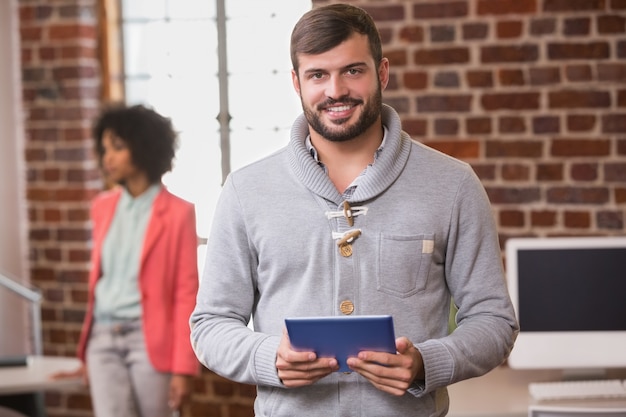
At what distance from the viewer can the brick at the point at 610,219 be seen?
3.15 meters

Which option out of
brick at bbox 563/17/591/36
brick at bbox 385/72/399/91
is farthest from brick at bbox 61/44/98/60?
brick at bbox 563/17/591/36

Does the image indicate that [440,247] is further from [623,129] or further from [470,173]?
[623,129]

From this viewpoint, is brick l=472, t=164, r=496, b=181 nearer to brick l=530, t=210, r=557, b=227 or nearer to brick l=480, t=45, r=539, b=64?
brick l=530, t=210, r=557, b=227

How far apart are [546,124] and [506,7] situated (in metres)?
0.41

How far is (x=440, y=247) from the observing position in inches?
65.5

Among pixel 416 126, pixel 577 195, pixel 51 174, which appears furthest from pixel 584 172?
pixel 51 174

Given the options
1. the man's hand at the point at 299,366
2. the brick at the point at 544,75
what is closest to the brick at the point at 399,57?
the brick at the point at 544,75

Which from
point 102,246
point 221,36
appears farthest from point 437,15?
point 102,246

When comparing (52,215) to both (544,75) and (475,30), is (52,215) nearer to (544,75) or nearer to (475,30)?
(475,30)

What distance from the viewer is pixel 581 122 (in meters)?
3.15

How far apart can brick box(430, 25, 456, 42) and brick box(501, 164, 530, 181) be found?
47cm

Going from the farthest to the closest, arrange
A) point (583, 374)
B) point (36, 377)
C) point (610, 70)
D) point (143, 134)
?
1. point (143, 134)
2. point (610, 70)
3. point (36, 377)
4. point (583, 374)

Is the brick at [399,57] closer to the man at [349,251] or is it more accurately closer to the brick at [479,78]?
the brick at [479,78]

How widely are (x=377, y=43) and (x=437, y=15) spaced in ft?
5.17
